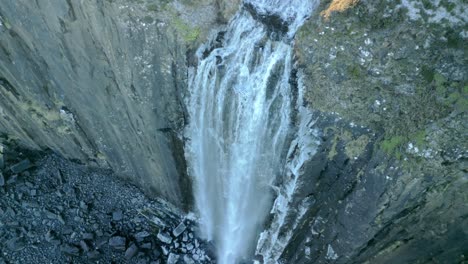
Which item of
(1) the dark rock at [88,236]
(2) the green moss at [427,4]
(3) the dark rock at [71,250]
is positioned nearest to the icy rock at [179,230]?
(1) the dark rock at [88,236]

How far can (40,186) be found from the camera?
344 inches

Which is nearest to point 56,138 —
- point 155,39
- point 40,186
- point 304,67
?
point 40,186

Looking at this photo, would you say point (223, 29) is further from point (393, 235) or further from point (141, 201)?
point (141, 201)

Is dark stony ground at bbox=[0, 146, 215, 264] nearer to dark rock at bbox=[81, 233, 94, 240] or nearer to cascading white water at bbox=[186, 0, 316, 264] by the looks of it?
dark rock at bbox=[81, 233, 94, 240]

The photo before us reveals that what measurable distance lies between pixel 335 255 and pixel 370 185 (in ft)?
5.40

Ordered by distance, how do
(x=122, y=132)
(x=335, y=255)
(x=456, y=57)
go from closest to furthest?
(x=456, y=57) → (x=335, y=255) → (x=122, y=132)

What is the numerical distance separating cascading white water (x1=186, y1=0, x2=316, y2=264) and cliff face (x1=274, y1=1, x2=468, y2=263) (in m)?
0.46

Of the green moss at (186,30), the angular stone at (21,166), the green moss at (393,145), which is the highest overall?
the green moss at (186,30)

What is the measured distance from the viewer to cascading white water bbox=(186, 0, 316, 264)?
Result: 213 inches

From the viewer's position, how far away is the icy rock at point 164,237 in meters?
8.24

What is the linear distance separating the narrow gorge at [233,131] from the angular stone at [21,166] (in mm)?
33

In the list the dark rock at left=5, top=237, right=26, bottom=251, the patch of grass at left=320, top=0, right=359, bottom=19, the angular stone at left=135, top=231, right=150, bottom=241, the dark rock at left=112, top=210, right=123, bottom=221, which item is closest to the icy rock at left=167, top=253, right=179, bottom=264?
the angular stone at left=135, top=231, right=150, bottom=241

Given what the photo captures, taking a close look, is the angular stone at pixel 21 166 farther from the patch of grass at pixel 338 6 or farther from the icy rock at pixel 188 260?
the patch of grass at pixel 338 6

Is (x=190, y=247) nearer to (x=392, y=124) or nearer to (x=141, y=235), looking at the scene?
(x=141, y=235)
